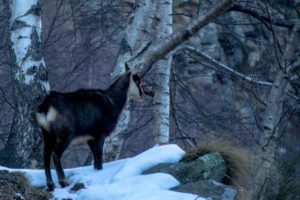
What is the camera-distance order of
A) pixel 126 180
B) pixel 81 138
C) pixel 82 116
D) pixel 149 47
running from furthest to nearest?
pixel 149 47
pixel 81 138
pixel 82 116
pixel 126 180

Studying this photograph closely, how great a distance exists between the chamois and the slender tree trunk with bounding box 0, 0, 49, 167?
2.29 feet

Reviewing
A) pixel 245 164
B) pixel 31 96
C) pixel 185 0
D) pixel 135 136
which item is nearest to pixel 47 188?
pixel 31 96

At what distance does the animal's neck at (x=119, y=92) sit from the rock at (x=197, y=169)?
1.80 m

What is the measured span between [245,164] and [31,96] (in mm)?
2872

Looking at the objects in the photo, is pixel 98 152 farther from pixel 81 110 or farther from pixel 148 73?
pixel 148 73

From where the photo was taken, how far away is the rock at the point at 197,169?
7648 mm

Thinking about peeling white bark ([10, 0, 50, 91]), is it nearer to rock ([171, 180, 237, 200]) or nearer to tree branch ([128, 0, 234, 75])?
tree branch ([128, 0, 234, 75])

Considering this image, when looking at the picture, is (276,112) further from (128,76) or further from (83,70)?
(83,70)

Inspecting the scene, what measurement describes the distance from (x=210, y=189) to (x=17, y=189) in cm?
199

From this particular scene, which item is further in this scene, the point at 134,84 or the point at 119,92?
the point at 134,84

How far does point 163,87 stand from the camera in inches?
435

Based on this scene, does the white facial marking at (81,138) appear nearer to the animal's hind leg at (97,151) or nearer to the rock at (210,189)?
the animal's hind leg at (97,151)

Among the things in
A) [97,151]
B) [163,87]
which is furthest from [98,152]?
[163,87]

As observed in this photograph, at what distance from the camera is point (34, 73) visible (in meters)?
9.09
